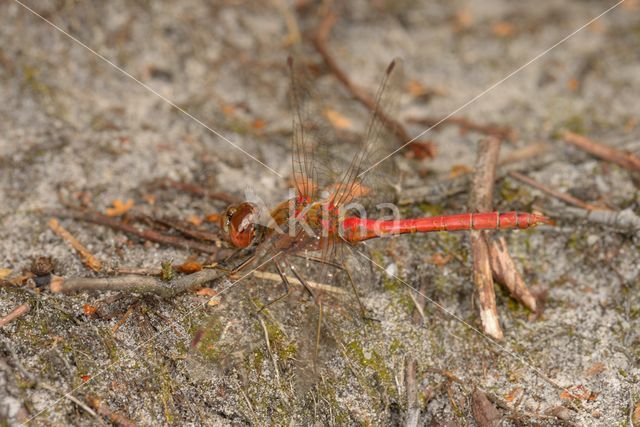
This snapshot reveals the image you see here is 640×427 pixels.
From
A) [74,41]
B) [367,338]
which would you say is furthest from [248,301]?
[74,41]

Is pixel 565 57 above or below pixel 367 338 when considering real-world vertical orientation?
above

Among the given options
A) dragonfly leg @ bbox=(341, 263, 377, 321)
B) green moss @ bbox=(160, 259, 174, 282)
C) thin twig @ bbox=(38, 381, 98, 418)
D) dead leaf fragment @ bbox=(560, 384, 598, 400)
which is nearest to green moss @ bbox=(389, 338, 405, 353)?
dragonfly leg @ bbox=(341, 263, 377, 321)

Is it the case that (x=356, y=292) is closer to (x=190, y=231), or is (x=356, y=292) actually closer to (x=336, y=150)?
(x=190, y=231)

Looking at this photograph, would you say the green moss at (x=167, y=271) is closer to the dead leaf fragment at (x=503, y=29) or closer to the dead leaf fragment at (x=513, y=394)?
the dead leaf fragment at (x=513, y=394)

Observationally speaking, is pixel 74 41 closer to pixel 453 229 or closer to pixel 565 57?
pixel 453 229

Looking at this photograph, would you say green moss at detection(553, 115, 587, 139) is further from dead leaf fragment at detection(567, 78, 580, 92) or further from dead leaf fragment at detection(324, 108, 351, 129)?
dead leaf fragment at detection(324, 108, 351, 129)
